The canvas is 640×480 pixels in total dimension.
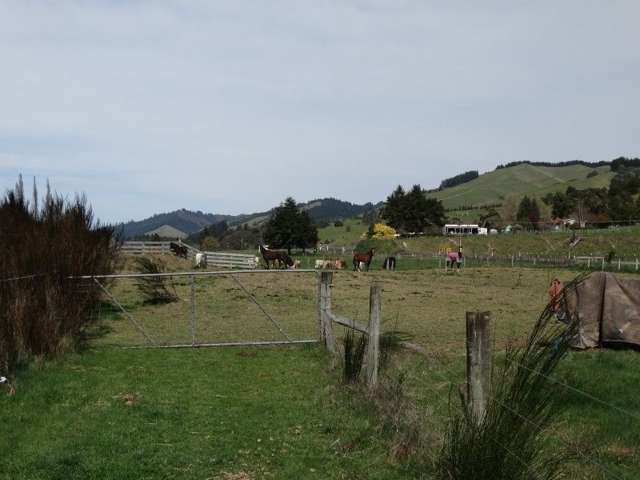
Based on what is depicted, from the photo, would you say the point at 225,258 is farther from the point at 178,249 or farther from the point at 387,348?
the point at 387,348

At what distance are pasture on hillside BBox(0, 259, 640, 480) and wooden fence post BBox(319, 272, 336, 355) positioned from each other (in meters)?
0.38

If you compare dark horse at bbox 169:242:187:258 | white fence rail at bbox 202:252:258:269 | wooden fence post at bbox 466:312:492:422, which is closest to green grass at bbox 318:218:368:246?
dark horse at bbox 169:242:187:258

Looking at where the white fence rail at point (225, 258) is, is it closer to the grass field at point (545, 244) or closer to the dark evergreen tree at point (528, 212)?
the grass field at point (545, 244)

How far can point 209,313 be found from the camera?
63.1ft

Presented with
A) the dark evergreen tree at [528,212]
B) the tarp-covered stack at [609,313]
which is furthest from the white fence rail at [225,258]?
the dark evergreen tree at [528,212]

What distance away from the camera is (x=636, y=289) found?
41.7ft

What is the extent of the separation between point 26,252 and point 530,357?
10732mm

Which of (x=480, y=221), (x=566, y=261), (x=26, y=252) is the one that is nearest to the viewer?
(x=26, y=252)

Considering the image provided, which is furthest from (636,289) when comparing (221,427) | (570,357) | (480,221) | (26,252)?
(480,221)

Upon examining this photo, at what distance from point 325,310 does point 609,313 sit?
5.36 m

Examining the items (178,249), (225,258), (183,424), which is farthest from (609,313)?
(178,249)

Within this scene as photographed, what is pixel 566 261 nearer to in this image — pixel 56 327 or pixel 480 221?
pixel 56 327

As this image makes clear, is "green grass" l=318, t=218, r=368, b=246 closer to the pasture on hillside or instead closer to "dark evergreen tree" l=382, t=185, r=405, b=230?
"dark evergreen tree" l=382, t=185, r=405, b=230

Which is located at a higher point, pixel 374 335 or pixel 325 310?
pixel 374 335
